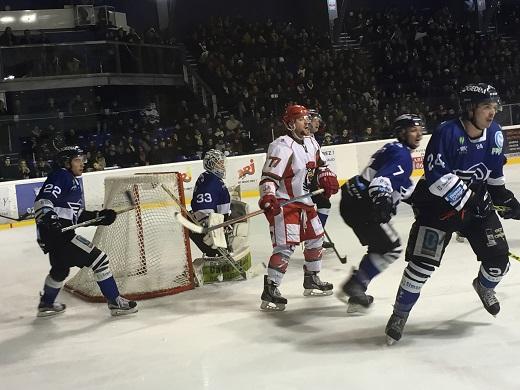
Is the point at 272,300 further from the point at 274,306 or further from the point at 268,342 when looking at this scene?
the point at 268,342

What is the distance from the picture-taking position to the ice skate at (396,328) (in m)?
3.11

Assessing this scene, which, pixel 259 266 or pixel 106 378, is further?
pixel 259 266

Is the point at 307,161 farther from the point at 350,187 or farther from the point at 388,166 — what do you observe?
the point at 388,166

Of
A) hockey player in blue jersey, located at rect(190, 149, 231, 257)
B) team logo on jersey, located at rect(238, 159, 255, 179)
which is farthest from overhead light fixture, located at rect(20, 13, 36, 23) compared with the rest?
hockey player in blue jersey, located at rect(190, 149, 231, 257)

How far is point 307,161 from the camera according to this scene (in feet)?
13.6

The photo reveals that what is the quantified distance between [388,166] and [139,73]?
1082cm

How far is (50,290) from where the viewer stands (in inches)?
172

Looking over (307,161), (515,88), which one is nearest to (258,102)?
(515,88)

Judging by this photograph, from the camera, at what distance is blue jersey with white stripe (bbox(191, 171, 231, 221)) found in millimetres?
4883

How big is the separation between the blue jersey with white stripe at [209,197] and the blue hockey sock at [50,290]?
1.12 metres

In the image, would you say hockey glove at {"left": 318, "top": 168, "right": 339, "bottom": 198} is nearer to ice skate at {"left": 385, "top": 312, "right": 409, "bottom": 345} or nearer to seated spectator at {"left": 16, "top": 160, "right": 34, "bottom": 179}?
ice skate at {"left": 385, "top": 312, "right": 409, "bottom": 345}

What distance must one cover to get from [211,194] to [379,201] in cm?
196

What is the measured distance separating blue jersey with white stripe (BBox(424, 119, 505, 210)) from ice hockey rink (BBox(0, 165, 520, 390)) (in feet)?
2.37

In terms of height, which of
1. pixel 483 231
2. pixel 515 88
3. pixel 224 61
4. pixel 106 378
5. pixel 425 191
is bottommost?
pixel 106 378
